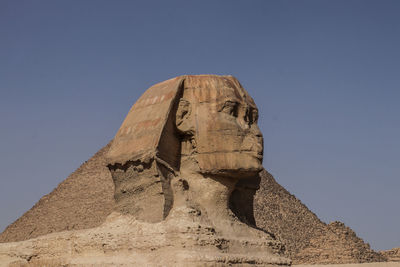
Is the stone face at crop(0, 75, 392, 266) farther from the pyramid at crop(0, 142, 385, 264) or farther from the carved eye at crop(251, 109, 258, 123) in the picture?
the pyramid at crop(0, 142, 385, 264)

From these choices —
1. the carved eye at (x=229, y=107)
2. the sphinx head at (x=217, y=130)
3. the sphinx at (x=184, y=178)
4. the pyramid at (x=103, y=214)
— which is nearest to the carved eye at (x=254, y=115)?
the sphinx at (x=184, y=178)

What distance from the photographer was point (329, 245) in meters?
87.4

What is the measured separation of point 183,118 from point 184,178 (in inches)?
26.1

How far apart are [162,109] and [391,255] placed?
75700 millimetres

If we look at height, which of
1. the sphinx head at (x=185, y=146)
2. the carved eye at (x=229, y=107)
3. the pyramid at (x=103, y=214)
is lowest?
the sphinx head at (x=185, y=146)

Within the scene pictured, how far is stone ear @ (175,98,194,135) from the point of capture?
917 centimetres

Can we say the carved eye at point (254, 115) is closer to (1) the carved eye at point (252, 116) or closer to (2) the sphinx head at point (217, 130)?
(1) the carved eye at point (252, 116)

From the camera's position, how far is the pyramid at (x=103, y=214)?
91.6m

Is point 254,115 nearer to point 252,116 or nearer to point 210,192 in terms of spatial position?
point 252,116

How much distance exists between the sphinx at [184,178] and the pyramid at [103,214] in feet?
261

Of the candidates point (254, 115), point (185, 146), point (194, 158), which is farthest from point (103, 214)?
point (194, 158)

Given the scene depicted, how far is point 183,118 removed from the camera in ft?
30.2

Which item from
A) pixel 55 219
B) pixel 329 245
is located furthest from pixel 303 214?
pixel 55 219

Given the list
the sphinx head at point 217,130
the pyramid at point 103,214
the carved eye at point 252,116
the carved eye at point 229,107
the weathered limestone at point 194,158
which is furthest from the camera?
the pyramid at point 103,214
